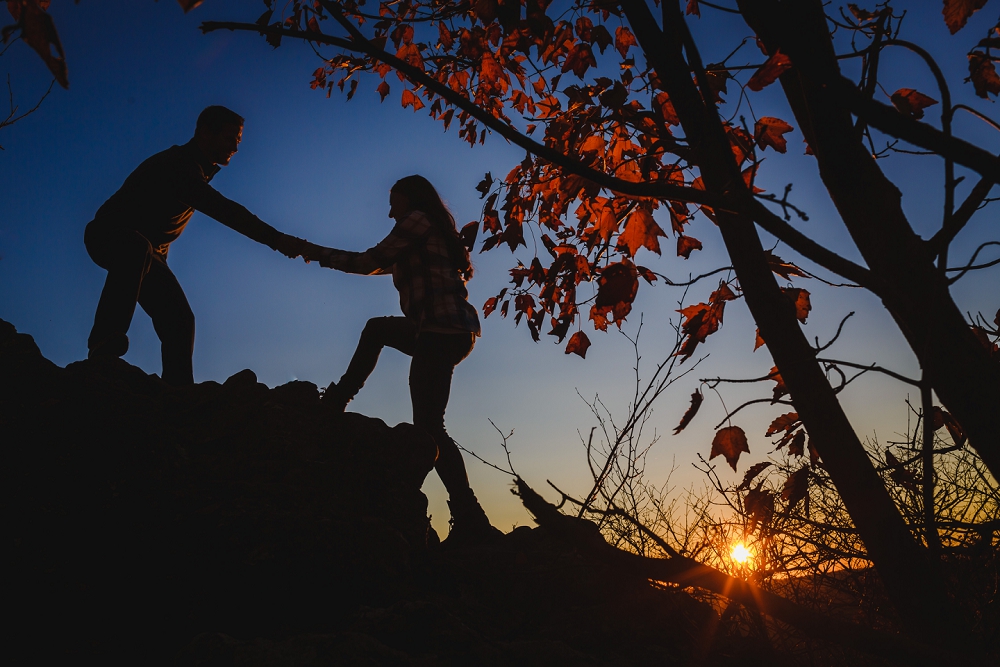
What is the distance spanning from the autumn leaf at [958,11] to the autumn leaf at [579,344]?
152cm

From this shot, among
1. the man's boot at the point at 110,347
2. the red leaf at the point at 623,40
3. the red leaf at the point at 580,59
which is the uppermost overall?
the red leaf at the point at 623,40

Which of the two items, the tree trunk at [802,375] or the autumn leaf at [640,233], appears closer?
the tree trunk at [802,375]

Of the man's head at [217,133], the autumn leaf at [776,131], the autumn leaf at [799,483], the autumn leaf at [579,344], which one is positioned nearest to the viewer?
the autumn leaf at [799,483]

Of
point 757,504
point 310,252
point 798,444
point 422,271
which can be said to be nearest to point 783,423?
point 798,444

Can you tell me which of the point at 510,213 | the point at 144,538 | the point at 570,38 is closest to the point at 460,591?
the point at 144,538

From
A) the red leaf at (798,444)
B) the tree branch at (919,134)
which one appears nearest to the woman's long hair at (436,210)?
the red leaf at (798,444)

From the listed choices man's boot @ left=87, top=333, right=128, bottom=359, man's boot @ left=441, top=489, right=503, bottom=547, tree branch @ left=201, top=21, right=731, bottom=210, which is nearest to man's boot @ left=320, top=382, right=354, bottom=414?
man's boot @ left=441, top=489, right=503, bottom=547

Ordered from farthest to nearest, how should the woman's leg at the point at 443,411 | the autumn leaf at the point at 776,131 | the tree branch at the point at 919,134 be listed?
the woman's leg at the point at 443,411
the autumn leaf at the point at 776,131
the tree branch at the point at 919,134

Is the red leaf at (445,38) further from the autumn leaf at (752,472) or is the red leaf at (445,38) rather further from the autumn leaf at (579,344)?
the autumn leaf at (752,472)

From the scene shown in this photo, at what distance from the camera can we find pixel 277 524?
92.7 inches

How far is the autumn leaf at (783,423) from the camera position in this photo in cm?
212

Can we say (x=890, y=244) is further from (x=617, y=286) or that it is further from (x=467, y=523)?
(x=467, y=523)

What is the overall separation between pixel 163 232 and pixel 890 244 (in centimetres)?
398

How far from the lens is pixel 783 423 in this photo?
2121 millimetres
